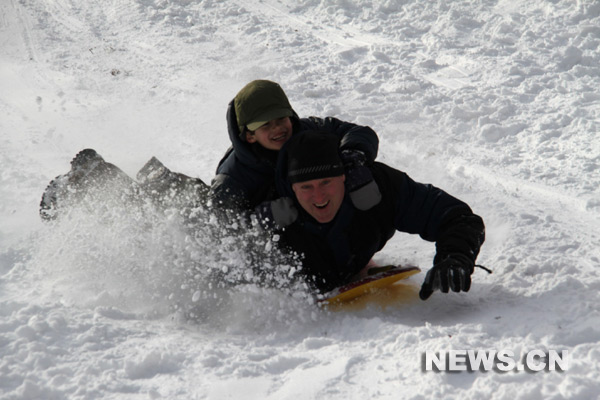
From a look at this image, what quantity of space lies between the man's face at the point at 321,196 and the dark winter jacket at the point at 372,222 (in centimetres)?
5

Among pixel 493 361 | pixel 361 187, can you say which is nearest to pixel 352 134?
pixel 361 187

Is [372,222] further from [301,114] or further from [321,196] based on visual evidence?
[301,114]

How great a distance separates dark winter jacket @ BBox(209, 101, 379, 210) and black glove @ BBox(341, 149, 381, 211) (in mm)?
265

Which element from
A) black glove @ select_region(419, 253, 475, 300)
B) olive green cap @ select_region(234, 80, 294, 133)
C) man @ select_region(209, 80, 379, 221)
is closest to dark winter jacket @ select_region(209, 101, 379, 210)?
man @ select_region(209, 80, 379, 221)

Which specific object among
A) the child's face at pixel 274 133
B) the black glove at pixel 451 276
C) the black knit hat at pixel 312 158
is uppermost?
the child's face at pixel 274 133

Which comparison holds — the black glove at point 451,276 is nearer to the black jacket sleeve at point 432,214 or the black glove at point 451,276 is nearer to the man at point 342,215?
the man at point 342,215

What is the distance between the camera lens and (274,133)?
11.5ft

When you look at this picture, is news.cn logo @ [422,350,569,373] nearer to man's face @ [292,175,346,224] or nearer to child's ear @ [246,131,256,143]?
man's face @ [292,175,346,224]

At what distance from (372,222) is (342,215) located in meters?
0.18

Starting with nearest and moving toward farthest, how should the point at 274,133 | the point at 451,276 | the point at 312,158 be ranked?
the point at 451,276 → the point at 312,158 → the point at 274,133

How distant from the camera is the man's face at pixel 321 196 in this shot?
3021 mm

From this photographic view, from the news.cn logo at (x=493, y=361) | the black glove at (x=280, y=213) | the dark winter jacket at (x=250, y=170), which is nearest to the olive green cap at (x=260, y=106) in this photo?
the dark winter jacket at (x=250, y=170)

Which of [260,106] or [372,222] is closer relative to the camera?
[372,222]

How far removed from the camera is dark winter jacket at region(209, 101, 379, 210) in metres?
3.45
